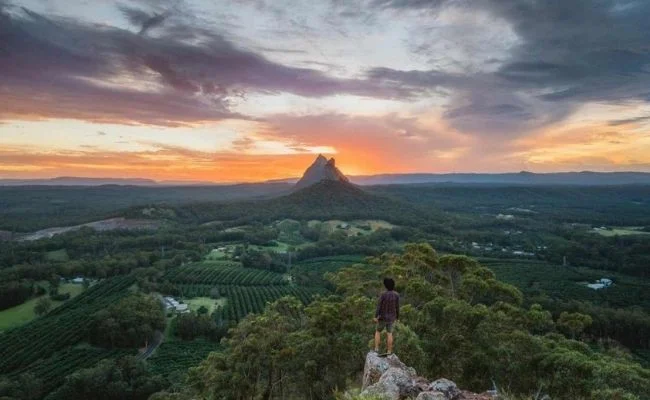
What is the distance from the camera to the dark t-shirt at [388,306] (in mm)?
13883

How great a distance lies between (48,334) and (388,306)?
2888 inches

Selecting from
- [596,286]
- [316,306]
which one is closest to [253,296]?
[316,306]

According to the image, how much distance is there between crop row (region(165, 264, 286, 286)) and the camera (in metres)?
105

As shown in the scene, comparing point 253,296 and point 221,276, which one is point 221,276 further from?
point 253,296

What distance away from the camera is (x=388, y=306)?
14.0m

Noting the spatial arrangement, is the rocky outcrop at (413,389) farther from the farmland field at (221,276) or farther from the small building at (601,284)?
the small building at (601,284)

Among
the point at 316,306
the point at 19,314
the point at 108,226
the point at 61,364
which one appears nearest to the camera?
the point at 316,306

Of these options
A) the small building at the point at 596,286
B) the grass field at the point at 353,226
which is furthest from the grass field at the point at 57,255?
the small building at the point at 596,286

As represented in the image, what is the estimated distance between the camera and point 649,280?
329 ft

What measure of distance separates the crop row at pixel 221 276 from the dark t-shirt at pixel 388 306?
93978mm

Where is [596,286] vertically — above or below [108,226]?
below

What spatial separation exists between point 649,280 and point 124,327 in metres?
115

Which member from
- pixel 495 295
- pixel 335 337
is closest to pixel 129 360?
pixel 335 337

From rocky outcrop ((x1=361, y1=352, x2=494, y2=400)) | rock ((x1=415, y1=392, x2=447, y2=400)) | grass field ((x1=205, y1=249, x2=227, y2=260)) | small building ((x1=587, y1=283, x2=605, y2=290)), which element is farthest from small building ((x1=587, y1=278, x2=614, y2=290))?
rock ((x1=415, y1=392, x2=447, y2=400))
